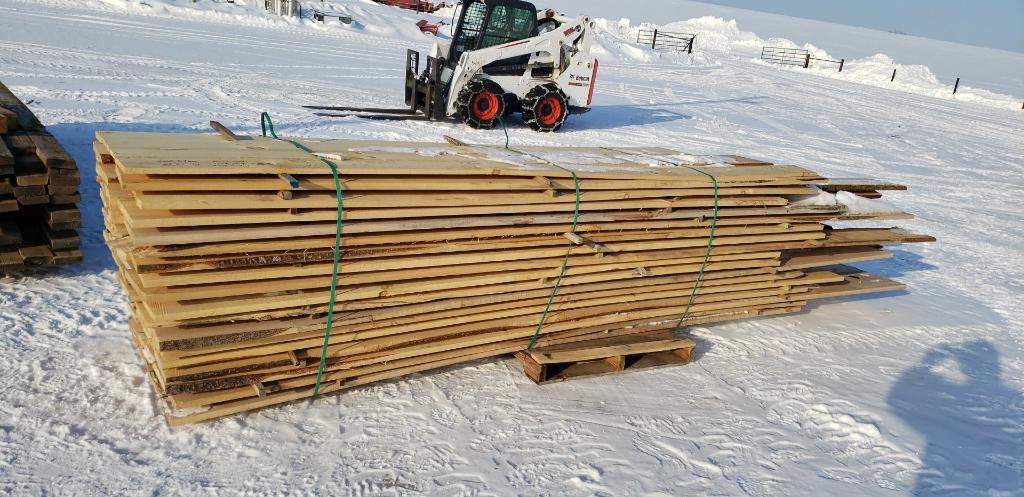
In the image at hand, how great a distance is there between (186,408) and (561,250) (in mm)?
2493

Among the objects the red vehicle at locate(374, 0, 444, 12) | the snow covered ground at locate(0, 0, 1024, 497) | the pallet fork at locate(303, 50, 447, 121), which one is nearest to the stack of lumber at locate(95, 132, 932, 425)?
the snow covered ground at locate(0, 0, 1024, 497)

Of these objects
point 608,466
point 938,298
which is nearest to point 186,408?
point 608,466

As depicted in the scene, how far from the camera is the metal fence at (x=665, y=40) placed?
41.2 meters

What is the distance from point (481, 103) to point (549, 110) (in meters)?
1.66

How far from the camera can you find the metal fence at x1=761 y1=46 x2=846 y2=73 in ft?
147

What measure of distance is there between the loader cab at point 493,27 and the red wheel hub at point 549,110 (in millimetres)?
876

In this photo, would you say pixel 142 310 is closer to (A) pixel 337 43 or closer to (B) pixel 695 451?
(B) pixel 695 451

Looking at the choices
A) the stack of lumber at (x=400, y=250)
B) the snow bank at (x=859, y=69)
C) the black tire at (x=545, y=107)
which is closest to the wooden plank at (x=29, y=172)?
the stack of lumber at (x=400, y=250)

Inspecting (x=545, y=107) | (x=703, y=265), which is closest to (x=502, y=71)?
(x=545, y=107)

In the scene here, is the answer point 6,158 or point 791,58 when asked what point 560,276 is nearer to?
point 6,158

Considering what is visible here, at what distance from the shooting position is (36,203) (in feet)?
16.8

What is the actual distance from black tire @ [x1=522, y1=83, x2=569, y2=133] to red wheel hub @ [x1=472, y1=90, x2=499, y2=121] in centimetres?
81

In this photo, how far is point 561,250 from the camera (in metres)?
4.69

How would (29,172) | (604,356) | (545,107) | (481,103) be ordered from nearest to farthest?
(604,356)
(29,172)
(481,103)
(545,107)
